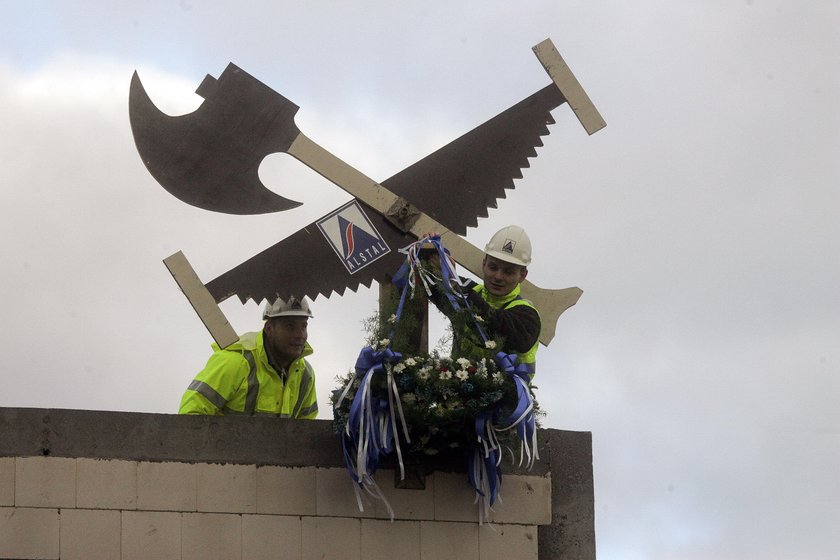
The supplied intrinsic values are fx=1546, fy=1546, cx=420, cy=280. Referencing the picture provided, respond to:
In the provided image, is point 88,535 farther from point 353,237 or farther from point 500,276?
point 500,276

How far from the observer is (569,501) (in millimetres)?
9836

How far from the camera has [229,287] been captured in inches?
384

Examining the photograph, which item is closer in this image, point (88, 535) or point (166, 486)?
point (88, 535)

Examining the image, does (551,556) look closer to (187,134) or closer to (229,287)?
(229,287)

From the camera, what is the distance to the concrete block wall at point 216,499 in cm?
848

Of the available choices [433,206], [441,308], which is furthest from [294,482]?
[433,206]

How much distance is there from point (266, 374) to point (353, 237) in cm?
116

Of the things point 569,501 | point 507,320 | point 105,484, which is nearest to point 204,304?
point 105,484

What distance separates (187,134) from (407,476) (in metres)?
2.60

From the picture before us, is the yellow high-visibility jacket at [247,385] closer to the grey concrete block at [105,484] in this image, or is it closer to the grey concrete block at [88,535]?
the grey concrete block at [105,484]

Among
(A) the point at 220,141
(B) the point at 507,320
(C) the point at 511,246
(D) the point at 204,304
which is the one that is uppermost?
(A) the point at 220,141

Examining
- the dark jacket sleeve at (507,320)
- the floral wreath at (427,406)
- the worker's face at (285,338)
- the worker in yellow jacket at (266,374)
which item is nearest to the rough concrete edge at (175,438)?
the floral wreath at (427,406)

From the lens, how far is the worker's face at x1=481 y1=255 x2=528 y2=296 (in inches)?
392

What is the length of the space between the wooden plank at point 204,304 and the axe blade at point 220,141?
48 cm
